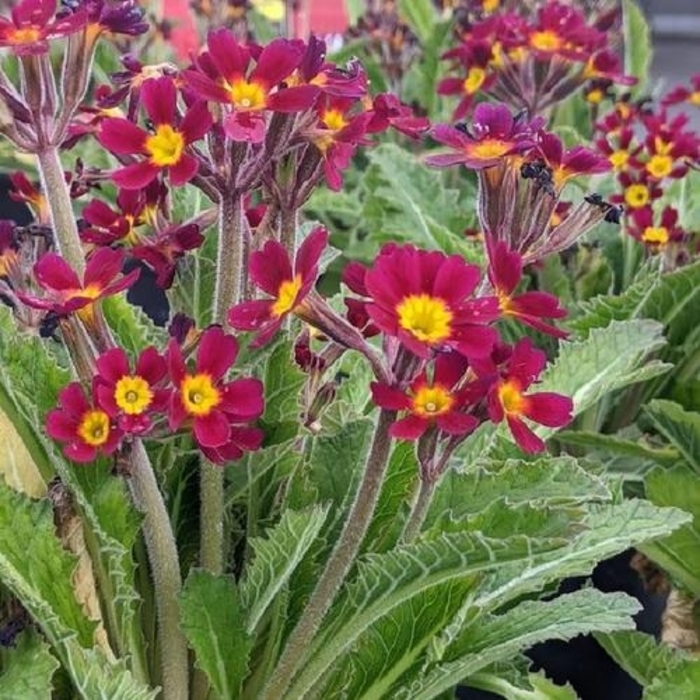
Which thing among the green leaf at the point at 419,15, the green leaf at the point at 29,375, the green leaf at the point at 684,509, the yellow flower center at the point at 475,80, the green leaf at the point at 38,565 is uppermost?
the green leaf at the point at 29,375

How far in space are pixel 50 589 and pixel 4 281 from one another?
0.20 meters

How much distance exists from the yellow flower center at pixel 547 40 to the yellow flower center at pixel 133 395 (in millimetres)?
821

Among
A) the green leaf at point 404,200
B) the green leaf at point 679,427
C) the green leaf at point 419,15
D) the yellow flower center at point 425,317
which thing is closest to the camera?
the yellow flower center at point 425,317

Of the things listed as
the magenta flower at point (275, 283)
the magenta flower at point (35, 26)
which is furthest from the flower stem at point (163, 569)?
the magenta flower at point (35, 26)

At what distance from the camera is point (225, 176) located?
2.07ft

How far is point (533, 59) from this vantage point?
131 cm

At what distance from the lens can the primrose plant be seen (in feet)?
1.97

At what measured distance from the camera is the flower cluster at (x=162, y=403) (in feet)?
1.97

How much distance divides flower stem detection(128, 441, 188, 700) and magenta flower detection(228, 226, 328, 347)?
0.36 ft

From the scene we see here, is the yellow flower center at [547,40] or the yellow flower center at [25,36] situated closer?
the yellow flower center at [25,36]

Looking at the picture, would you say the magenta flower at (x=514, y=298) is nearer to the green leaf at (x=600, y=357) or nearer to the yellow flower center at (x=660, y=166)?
the green leaf at (x=600, y=357)

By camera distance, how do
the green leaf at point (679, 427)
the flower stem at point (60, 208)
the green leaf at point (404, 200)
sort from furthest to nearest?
the green leaf at point (404, 200) → the green leaf at point (679, 427) → the flower stem at point (60, 208)

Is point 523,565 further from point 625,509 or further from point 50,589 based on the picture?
point 50,589

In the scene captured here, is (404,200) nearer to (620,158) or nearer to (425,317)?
(620,158)
